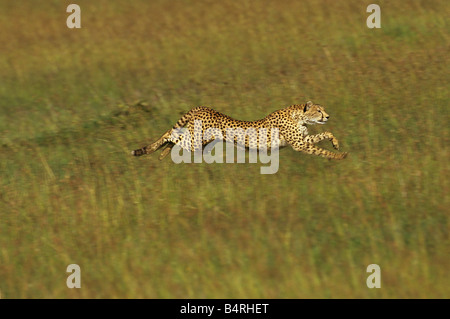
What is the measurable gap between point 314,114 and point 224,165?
175 cm

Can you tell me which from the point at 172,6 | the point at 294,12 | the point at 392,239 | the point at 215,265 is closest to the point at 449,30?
the point at 294,12

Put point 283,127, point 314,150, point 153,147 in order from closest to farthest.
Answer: point 314,150, point 283,127, point 153,147

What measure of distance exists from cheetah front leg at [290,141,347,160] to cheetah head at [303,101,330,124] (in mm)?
403

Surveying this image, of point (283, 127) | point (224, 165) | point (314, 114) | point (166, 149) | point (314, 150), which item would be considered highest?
point (314, 114)

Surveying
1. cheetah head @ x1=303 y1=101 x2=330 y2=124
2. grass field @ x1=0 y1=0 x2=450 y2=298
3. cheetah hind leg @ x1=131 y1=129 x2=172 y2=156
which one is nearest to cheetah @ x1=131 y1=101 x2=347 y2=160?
cheetah head @ x1=303 y1=101 x2=330 y2=124

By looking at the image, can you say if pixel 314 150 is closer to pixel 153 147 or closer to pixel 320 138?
pixel 320 138

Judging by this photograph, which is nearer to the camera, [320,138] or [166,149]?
[320,138]

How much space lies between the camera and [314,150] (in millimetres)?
14852

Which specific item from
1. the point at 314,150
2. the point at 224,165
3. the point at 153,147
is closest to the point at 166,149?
the point at 153,147

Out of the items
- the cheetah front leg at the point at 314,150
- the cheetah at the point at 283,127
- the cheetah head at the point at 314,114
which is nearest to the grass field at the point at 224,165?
the cheetah front leg at the point at 314,150

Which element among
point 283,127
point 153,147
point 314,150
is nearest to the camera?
point 314,150

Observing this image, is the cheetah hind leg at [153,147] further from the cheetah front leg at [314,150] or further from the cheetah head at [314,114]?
the cheetah head at [314,114]

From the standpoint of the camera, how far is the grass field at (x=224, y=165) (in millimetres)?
12273

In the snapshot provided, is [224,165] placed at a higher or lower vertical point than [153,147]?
lower
